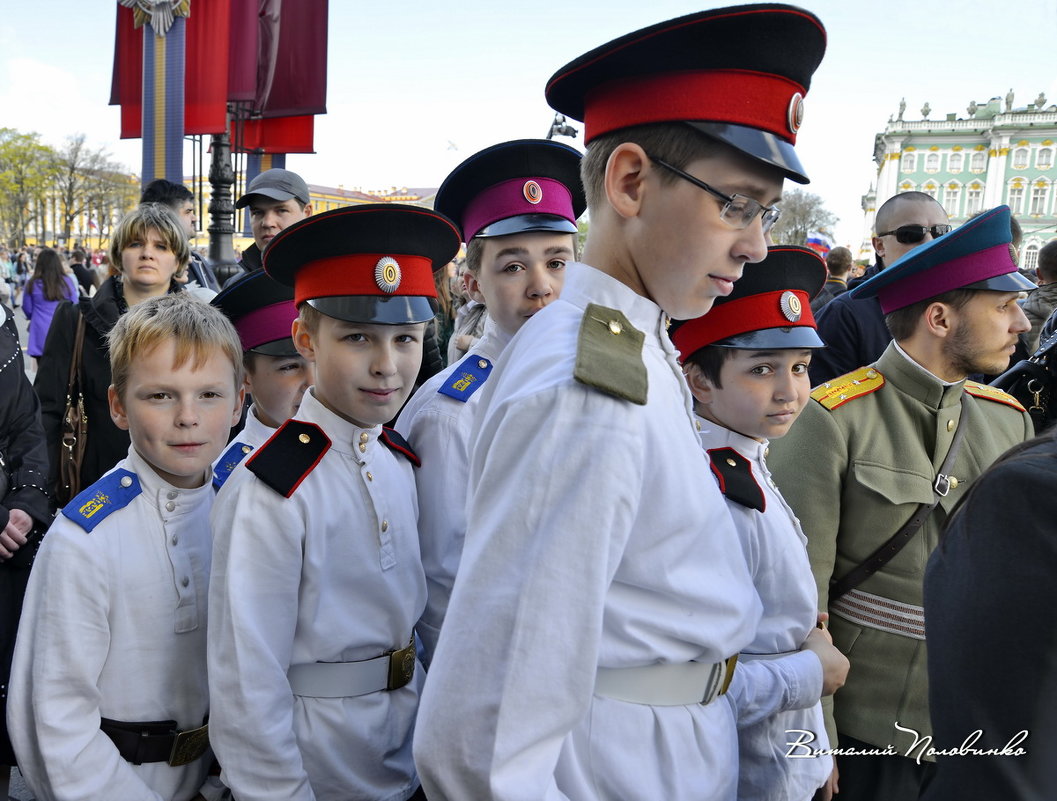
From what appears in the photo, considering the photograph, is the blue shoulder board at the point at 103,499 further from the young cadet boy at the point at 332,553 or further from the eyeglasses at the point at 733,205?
the eyeglasses at the point at 733,205

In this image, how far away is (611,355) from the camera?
108 centimetres

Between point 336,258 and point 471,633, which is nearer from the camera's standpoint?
point 471,633

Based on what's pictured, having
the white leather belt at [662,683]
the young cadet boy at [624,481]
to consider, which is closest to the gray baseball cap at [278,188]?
the young cadet boy at [624,481]

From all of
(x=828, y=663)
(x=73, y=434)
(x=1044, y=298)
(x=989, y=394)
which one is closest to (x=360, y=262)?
(x=828, y=663)

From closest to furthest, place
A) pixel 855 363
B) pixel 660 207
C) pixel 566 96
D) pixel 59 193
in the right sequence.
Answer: pixel 660 207 < pixel 566 96 < pixel 855 363 < pixel 59 193

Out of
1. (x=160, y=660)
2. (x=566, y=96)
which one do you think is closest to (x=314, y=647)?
(x=160, y=660)

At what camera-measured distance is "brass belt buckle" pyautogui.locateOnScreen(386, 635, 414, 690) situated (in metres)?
2.00

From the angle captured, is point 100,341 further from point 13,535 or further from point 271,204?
point 271,204


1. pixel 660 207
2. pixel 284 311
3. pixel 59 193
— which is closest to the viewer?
pixel 660 207

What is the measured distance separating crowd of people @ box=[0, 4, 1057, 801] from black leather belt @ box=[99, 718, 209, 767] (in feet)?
0.04

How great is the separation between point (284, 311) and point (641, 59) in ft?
5.98

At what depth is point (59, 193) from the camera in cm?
6475

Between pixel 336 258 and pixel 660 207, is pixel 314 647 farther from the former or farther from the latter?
pixel 660 207

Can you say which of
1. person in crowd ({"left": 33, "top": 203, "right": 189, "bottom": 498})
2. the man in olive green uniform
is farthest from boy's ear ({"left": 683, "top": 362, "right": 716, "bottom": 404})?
person in crowd ({"left": 33, "top": 203, "right": 189, "bottom": 498})
